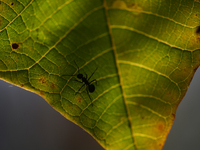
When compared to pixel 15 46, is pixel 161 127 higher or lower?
higher

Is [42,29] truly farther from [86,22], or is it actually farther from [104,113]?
[104,113]

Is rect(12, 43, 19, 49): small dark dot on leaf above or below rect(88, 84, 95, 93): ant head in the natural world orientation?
below

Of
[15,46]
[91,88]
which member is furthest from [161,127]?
[15,46]

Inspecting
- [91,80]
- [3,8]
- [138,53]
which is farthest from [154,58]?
[3,8]

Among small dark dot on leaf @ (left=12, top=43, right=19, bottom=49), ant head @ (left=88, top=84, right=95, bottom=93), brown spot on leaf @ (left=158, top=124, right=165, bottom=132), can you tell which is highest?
brown spot on leaf @ (left=158, top=124, right=165, bottom=132)

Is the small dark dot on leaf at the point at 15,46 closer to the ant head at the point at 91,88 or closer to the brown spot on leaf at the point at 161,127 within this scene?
the ant head at the point at 91,88

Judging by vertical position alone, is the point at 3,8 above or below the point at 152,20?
below

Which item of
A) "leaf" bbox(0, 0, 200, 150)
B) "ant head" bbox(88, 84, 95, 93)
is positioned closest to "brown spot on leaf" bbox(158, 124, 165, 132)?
"leaf" bbox(0, 0, 200, 150)

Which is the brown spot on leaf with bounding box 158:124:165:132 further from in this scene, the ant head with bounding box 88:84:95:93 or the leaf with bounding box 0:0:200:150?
the ant head with bounding box 88:84:95:93

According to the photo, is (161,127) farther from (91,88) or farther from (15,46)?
(15,46)
